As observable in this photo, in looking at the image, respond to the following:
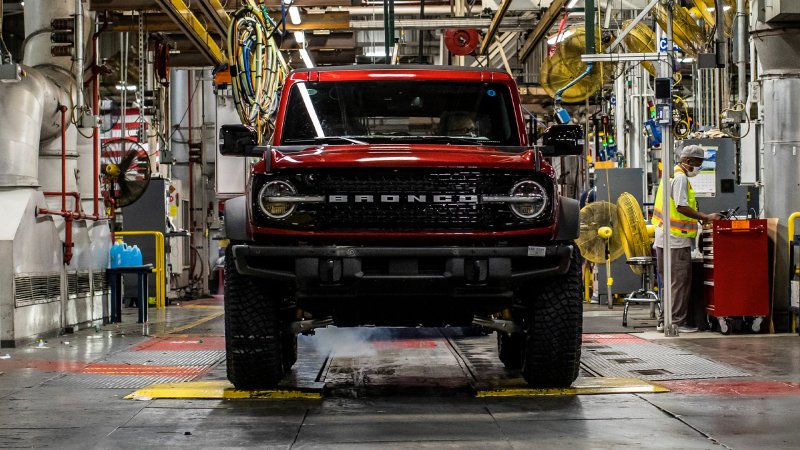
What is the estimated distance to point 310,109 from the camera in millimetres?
7609

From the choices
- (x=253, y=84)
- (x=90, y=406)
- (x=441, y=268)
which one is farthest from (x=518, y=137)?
(x=253, y=84)

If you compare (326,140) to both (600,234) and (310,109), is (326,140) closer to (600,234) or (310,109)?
(310,109)

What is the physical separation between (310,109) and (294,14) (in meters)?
9.54

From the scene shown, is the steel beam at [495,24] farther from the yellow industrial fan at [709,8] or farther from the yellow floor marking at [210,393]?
the yellow floor marking at [210,393]

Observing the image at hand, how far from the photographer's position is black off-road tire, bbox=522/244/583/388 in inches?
269

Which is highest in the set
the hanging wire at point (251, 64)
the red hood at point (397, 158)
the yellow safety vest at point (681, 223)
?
the hanging wire at point (251, 64)

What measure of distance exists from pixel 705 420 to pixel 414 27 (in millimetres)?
12633

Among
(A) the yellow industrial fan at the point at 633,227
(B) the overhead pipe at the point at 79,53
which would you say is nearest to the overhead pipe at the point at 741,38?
(A) the yellow industrial fan at the point at 633,227

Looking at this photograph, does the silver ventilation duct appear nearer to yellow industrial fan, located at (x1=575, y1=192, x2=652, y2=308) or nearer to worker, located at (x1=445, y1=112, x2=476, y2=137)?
yellow industrial fan, located at (x1=575, y1=192, x2=652, y2=308)

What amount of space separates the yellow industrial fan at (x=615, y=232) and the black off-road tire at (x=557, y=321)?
6338 millimetres

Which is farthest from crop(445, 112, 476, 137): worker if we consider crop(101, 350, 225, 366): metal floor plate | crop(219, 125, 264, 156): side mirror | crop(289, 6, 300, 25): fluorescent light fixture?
crop(289, 6, 300, 25): fluorescent light fixture

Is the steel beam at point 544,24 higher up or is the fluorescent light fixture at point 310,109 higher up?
the steel beam at point 544,24

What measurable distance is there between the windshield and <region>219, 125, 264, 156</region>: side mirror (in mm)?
311

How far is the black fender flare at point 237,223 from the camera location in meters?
6.64
